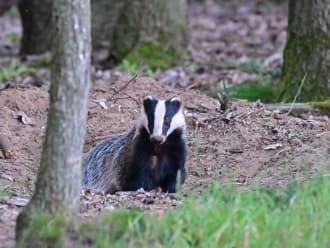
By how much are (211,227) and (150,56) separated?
7152mm

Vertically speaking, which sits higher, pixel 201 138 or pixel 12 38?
pixel 12 38

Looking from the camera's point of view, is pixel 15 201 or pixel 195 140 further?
pixel 195 140

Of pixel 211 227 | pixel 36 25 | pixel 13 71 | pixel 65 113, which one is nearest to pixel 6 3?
pixel 36 25

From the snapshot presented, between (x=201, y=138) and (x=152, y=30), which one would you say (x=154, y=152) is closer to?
(x=201, y=138)

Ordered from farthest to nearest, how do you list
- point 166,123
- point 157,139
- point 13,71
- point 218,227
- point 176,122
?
point 13,71 → point 176,122 → point 166,123 → point 157,139 → point 218,227

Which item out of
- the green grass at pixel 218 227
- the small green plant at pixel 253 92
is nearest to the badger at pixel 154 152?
the green grass at pixel 218 227

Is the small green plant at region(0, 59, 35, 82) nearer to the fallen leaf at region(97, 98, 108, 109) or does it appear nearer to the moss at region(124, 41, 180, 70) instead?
the moss at region(124, 41, 180, 70)

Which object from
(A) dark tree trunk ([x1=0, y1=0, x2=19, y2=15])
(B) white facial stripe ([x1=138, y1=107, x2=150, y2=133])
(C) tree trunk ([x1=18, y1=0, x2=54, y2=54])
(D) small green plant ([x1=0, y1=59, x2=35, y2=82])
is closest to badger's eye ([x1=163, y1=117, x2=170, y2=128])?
(B) white facial stripe ([x1=138, y1=107, x2=150, y2=133])

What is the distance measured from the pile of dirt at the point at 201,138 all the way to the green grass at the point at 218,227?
3.06 feet

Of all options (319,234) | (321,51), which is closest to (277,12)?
(321,51)

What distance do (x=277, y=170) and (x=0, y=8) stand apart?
12.0 meters

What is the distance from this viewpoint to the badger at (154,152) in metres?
6.32

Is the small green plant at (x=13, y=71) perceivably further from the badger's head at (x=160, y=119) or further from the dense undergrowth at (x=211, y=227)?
the dense undergrowth at (x=211, y=227)

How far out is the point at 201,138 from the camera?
24.6 ft
